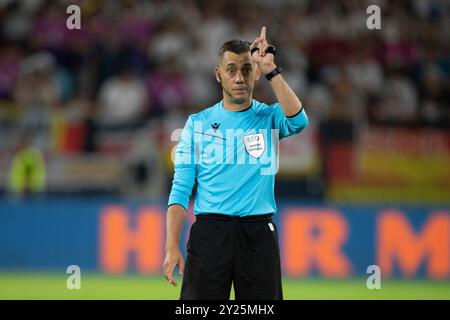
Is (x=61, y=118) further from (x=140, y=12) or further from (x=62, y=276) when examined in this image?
(x=140, y=12)

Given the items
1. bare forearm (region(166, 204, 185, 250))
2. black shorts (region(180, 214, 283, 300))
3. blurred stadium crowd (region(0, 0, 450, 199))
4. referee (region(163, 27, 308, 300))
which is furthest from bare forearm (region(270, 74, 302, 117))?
blurred stadium crowd (region(0, 0, 450, 199))

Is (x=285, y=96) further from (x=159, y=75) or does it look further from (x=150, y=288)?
(x=159, y=75)

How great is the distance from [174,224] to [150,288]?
6.27m

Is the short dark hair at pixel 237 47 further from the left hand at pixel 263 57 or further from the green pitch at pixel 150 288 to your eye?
the green pitch at pixel 150 288

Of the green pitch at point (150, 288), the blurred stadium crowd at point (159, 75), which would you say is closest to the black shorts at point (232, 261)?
the green pitch at point (150, 288)

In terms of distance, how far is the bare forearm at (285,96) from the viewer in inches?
213

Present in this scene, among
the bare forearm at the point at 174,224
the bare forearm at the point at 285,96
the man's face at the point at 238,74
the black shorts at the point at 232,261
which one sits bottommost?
the black shorts at the point at 232,261

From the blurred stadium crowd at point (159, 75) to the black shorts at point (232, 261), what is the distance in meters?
7.82

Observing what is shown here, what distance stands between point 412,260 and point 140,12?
20.0ft

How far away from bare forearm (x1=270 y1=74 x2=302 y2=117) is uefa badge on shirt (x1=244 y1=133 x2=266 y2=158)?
27cm

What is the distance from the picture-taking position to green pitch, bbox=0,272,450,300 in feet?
35.8

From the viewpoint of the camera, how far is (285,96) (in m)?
5.44

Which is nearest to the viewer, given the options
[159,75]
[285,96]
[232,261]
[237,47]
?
[285,96]

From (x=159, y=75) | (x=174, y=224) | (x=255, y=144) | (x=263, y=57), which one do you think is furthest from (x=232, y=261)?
(x=159, y=75)
